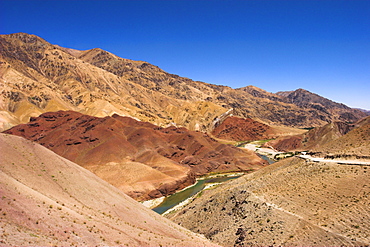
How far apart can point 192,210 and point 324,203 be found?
20039 mm

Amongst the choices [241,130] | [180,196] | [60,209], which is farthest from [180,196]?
[241,130]

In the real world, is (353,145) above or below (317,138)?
below

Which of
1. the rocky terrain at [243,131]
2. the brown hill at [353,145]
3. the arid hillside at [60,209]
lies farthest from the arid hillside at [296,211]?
the rocky terrain at [243,131]

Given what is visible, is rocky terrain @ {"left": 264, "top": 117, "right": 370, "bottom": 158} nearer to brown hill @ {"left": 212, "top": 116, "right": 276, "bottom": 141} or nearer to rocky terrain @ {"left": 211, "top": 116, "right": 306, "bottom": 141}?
brown hill @ {"left": 212, "top": 116, "right": 276, "bottom": 141}

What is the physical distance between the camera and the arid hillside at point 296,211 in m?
20.6

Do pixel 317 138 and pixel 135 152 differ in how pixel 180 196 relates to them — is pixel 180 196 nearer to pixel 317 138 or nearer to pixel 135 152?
pixel 135 152

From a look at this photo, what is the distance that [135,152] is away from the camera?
88312mm

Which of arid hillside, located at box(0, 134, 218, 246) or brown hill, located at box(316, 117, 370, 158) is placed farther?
brown hill, located at box(316, 117, 370, 158)

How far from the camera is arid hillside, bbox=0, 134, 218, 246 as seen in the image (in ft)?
50.1

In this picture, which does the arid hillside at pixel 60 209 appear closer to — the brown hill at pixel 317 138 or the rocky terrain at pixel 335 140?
the rocky terrain at pixel 335 140

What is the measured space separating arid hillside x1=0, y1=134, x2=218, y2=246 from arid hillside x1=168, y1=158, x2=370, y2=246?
5.37 m

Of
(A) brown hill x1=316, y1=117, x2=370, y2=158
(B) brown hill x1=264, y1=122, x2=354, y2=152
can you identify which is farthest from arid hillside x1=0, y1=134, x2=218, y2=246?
(B) brown hill x1=264, y1=122, x2=354, y2=152

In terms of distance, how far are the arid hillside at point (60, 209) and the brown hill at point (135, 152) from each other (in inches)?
1339

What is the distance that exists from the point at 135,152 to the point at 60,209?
2744 inches
